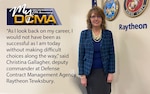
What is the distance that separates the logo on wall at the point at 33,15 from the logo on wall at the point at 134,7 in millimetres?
771

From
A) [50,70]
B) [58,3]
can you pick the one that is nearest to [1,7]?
[58,3]

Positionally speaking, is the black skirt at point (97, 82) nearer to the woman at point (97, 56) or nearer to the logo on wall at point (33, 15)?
the woman at point (97, 56)

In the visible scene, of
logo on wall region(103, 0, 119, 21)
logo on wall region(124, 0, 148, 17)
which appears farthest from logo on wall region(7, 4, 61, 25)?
logo on wall region(124, 0, 148, 17)

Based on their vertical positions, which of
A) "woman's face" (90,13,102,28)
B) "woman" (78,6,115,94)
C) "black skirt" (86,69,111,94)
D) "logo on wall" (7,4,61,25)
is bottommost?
"black skirt" (86,69,111,94)

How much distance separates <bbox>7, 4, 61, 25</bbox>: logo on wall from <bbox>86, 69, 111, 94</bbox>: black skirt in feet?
→ 2.56

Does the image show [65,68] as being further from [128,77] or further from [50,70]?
[128,77]

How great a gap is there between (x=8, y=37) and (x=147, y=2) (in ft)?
5.10

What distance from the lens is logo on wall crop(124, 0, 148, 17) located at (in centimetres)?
229

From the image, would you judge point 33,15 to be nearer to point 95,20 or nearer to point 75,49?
point 75,49

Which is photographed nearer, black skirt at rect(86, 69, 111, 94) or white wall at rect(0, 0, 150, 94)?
black skirt at rect(86, 69, 111, 94)

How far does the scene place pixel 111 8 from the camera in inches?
101

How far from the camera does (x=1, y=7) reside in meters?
2.71

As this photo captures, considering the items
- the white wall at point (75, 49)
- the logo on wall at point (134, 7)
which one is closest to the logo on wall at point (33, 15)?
the white wall at point (75, 49)

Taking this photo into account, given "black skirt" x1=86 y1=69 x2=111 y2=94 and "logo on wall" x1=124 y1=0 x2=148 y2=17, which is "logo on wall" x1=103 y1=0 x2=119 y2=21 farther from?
"black skirt" x1=86 y1=69 x2=111 y2=94
